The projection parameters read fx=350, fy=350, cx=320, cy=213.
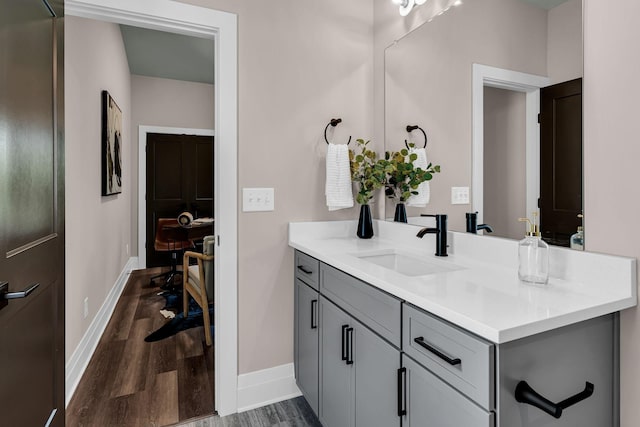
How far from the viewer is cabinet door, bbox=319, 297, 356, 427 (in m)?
1.34

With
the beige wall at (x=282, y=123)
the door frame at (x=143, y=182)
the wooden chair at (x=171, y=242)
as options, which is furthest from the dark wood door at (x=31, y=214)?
the door frame at (x=143, y=182)

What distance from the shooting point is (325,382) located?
153 centimetres

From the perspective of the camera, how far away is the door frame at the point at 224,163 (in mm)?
1694

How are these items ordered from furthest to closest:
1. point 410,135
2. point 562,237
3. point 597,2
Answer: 1. point 410,135
2. point 562,237
3. point 597,2

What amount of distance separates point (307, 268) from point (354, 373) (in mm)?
580

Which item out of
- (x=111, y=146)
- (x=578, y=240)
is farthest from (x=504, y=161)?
(x=111, y=146)

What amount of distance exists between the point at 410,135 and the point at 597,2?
0.91m

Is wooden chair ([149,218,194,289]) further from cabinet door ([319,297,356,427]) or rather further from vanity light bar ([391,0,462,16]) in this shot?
vanity light bar ([391,0,462,16])

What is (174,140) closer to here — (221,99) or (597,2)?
(221,99)

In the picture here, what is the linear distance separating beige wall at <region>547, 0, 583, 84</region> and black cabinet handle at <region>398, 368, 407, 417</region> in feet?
3.46

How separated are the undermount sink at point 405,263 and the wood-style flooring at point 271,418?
860 mm

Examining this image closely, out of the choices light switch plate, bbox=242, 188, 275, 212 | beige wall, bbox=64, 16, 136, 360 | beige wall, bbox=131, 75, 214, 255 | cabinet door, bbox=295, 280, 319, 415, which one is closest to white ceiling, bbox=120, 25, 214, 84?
beige wall, bbox=131, 75, 214, 255

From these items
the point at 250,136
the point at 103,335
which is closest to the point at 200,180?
the point at 103,335

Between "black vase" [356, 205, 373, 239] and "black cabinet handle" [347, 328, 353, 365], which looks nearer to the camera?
"black cabinet handle" [347, 328, 353, 365]
